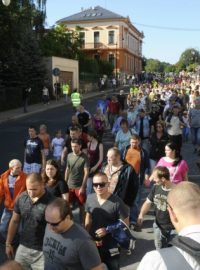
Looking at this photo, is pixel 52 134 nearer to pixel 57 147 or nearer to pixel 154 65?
pixel 57 147

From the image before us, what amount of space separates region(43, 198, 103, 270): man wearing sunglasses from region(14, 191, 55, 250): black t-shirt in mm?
834

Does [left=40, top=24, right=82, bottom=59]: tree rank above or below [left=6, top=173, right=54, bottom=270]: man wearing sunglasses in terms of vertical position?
above

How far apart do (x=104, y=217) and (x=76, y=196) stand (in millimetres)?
2519

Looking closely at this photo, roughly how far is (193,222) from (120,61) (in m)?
87.1

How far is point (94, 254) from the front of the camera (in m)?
3.72

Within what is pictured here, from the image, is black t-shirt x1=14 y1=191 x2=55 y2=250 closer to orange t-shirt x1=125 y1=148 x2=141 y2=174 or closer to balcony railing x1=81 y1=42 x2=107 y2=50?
orange t-shirt x1=125 y1=148 x2=141 y2=174

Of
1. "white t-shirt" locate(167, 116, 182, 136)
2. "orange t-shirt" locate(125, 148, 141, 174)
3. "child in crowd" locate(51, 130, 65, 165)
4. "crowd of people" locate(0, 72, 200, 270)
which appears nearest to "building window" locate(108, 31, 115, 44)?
"white t-shirt" locate(167, 116, 182, 136)

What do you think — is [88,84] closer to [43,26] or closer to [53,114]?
[43,26]

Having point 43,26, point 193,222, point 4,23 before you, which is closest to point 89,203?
point 193,222

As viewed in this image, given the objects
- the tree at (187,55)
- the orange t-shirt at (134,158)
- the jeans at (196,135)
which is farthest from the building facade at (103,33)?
the orange t-shirt at (134,158)

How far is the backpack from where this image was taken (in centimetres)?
215

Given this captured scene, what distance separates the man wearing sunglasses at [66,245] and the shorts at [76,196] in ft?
10.6

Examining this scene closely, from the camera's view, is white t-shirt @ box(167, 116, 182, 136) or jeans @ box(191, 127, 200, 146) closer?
white t-shirt @ box(167, 116, 182, 136)

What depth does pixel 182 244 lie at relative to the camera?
7.15 feet
